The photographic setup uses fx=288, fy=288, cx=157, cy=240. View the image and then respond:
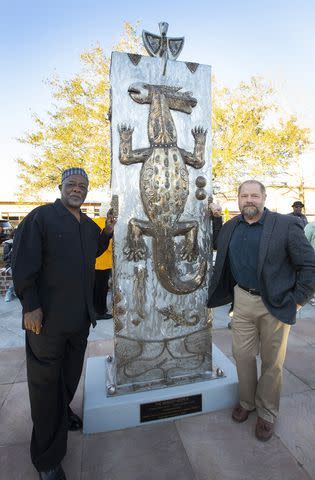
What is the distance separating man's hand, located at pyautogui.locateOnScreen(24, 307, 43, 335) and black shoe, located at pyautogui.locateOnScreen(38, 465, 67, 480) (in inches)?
36.6

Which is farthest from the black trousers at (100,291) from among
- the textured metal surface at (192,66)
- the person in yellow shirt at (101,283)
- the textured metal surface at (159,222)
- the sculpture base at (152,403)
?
the textured metal surface at (192,66)

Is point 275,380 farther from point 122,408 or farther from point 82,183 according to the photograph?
point 82,183

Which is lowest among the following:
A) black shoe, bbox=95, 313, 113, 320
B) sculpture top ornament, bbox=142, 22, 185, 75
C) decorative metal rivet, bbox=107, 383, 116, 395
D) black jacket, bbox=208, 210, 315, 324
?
black shoe, bbox=95, 313, 113, 320

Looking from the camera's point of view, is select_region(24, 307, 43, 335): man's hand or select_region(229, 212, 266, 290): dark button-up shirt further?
select_region(229, 212, 266, 290): dark button-up shirt

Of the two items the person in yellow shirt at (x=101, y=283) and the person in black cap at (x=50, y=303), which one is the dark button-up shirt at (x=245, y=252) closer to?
the person in black cap at (x=50, y=303)

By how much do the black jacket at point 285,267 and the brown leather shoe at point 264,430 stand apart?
0.86 meters

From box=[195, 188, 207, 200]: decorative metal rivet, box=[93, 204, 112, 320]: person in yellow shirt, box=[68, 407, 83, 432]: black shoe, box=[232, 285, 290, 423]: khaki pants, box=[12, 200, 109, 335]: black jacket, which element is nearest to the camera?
box=[12, 200, 109, 335]: black jacket

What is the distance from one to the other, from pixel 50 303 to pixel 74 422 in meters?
1.20

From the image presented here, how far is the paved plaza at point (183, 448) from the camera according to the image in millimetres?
1962

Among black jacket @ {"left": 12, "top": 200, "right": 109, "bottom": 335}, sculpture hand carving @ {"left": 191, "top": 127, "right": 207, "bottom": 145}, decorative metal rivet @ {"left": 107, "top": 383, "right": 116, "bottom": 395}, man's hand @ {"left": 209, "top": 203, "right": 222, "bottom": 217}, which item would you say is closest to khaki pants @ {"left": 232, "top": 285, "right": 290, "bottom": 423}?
man's hand @ {"left": 209, "top": 203, "right": 222, "bottom": 217}

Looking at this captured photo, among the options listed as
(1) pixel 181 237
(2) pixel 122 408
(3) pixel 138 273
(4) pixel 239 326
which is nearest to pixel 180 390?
(2) pixel 122 408

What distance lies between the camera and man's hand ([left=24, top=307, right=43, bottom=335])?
72.4 inches

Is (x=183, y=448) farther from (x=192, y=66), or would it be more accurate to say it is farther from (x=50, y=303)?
(x=192, y=66)

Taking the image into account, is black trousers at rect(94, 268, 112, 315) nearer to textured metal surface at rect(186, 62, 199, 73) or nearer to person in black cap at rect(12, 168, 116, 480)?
person in black cap at rect(12, 168, 116, 480)
